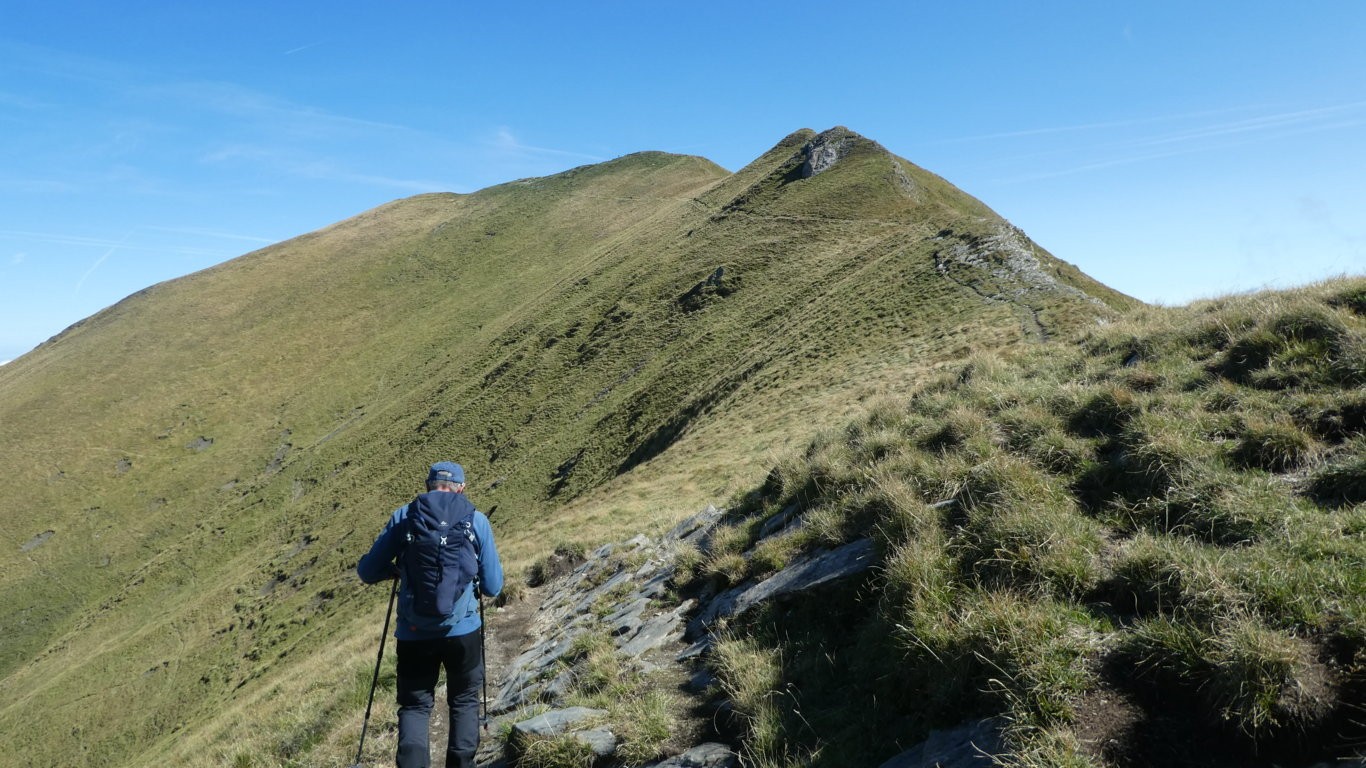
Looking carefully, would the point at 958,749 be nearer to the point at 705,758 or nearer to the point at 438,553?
the point at 705,758

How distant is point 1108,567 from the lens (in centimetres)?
541

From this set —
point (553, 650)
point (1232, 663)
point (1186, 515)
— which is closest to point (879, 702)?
point (1232, 663)

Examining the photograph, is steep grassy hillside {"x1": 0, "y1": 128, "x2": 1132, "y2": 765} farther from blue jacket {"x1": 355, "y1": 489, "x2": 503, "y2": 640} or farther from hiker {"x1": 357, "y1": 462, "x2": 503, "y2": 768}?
blue jacket {"x1": 355, "y1": 489, "x2": 503, "y2": 640}

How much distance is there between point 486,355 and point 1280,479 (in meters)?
60.9

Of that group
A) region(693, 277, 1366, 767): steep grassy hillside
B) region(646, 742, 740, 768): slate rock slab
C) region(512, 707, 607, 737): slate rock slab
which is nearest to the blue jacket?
region(512, 707, 607, 737): slate rock slab

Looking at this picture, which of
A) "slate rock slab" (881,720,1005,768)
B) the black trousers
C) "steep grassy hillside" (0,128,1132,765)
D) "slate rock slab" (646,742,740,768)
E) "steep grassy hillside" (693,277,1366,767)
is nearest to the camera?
"steep grassy hillside" (693,277,1366,767)

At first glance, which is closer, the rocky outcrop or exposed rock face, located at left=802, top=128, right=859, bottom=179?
the rocky outcrop

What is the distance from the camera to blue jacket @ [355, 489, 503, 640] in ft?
20.0

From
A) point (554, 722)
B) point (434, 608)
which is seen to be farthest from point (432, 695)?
point (554, 722)

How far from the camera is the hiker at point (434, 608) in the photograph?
602 cm

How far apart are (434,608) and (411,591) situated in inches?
12.2

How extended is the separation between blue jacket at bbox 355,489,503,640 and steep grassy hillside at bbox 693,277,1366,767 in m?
2.52

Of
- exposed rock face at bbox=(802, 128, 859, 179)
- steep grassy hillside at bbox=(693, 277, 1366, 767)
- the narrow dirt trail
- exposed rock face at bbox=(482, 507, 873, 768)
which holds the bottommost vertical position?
the narrow dirt trail

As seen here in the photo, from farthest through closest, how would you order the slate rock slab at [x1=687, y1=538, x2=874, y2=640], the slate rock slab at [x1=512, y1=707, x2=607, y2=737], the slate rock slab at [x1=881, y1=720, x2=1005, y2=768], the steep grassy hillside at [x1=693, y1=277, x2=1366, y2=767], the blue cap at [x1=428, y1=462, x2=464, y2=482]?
the slate rock slab at [x1=687, y1=538, x2=874, y2=640]
the blue cap at [x1=428, y1=462, x2=464, y2=482]
the slate rock slab at [x1=512, y1=707, x2=607, y2=737]
the slate rock slab at [x1=881, y1=720, x2=1005, y2=768]
the steep grassy hillside at [x1=693, y1=277, x2=1366, y2=767]
